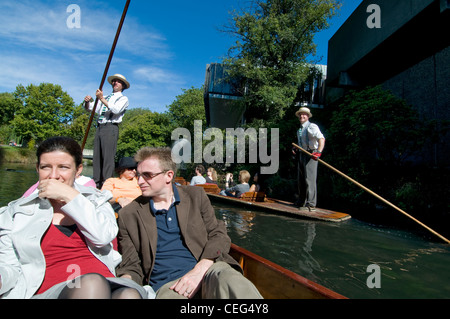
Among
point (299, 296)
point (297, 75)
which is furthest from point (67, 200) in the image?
point (297, 75)

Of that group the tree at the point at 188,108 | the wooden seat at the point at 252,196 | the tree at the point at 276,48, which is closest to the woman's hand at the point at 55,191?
the wooden seat at the point at 252,196

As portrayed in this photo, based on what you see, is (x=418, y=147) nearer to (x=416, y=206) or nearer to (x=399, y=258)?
(x=416, y=206)

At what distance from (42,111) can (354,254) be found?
32482 millimetres

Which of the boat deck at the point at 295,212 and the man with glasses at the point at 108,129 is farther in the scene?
the boat deck at the point at 295,212

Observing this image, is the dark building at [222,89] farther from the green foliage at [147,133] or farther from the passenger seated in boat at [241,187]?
the green foliage at [147,133]

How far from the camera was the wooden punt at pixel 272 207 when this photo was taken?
15.6 ft

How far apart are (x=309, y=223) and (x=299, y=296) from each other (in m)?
3.34

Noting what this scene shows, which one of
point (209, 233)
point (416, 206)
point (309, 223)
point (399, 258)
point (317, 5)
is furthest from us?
point (317, 5)

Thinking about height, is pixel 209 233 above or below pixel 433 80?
below

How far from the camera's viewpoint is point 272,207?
5.38m

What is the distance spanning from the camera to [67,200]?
48.4 inches

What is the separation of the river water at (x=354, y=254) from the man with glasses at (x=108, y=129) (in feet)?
5.72

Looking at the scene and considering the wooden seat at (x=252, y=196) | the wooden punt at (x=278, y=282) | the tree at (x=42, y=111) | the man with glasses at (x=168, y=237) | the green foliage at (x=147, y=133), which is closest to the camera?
the wooden punt at (x=278, y=282)

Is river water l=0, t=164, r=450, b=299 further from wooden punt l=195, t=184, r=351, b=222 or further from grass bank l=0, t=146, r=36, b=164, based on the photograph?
grass bank l=0, t=146, r=36, b=164
